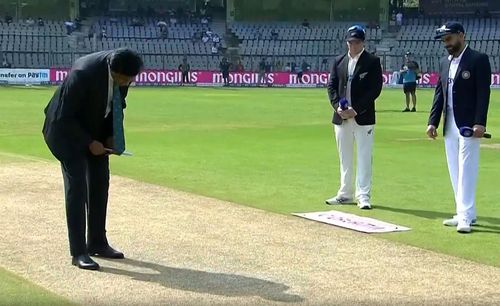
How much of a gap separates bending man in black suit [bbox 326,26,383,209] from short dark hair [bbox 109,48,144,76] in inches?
164

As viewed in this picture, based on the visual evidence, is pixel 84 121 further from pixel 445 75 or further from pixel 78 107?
pixel 445 75

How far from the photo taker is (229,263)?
7.91 meters

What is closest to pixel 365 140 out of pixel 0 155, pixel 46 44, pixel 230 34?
pixel 0 155

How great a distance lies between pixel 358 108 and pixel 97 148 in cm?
437

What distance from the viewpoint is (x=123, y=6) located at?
72250 mm

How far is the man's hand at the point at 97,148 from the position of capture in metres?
7.70

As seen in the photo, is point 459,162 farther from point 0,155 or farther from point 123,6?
point 123,6

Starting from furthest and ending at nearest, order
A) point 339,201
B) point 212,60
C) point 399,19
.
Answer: point 399,19, point 212,60, point 339,201

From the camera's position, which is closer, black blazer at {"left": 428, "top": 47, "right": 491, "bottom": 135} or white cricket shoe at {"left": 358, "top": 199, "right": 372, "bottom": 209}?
black blazer at {"left": 428, "top": 47, "right": 491, "bottom": 135}

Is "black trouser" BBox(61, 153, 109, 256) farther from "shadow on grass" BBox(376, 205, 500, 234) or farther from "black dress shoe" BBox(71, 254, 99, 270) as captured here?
"shadow on grass" BBox(376, 205, 500, 234)

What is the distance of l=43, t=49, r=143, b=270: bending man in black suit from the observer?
755cm

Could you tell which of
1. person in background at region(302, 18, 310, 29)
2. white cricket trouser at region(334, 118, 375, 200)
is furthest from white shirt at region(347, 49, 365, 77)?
person in background at region(302, 18, 310, 29)

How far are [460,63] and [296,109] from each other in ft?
74.0

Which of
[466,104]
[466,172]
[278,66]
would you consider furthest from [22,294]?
[278,66]
